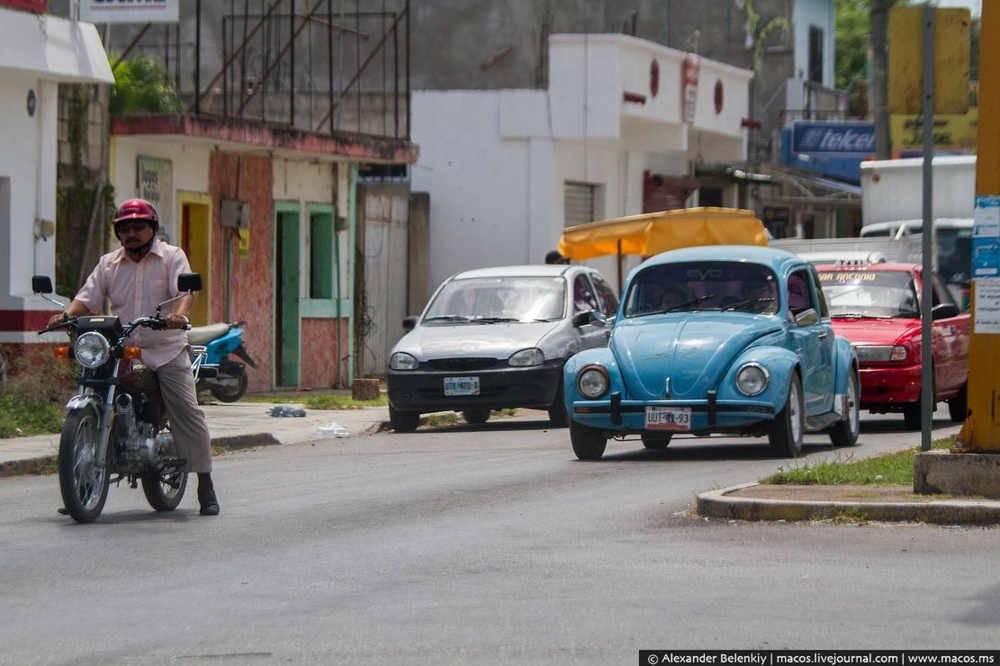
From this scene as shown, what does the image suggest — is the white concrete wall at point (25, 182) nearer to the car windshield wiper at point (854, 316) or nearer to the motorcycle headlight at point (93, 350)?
the car windshield wiper at point (854, 316)

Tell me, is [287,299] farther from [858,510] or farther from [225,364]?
[858,510]

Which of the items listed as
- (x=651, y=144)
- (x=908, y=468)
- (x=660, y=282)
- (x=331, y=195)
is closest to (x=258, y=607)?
(x=908, y=468)

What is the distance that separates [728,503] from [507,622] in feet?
11.7

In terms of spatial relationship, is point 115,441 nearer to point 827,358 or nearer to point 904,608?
point 904,608

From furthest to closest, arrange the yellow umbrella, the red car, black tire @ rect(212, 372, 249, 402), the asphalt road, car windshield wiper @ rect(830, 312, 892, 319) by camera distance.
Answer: the yellow umbrella, black tire @ rect(212, 372, 249, 402), car windshield wiper @ rect(830, 312, 892, 319), the red car, the asphalt road

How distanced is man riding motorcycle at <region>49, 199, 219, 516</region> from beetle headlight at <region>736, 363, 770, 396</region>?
16.1ft

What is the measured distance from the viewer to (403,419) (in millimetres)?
19422

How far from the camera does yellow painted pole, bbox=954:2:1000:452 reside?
10414 mm

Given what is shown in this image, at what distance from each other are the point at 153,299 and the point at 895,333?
9.83 m

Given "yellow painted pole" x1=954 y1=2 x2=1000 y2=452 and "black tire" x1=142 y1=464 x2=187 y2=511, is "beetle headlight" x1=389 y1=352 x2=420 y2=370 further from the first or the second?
"yellow painted pole" x1=954 y1=2 x2=1000 y2=452

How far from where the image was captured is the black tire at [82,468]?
10.1 metres

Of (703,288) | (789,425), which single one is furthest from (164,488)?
(703,288)

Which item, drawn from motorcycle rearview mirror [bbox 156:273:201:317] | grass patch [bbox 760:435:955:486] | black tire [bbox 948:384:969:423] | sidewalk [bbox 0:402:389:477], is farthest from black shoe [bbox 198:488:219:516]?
black tire [bbox 948:384:969:423]

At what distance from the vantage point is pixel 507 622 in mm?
7238
